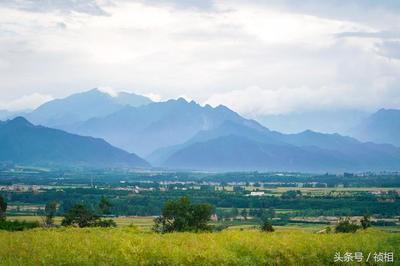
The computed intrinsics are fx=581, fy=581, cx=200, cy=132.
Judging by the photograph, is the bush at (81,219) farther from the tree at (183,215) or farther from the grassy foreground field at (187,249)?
the grassy foreground field at (187,249)

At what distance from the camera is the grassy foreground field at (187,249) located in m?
15.8

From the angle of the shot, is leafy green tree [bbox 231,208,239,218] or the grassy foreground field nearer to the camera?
the grassy foreground field

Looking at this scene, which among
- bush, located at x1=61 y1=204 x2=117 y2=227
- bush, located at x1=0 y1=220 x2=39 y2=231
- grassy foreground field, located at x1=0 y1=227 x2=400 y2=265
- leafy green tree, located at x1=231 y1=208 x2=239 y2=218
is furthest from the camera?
leafy green tree, located at x1=231 y1=208 x2=239 y2=218

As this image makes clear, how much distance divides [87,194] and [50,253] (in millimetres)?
107662

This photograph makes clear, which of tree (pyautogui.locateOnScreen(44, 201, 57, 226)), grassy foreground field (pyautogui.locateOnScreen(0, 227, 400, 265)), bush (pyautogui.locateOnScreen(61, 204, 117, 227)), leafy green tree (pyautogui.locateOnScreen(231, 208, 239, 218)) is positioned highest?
grassy foreground field (pyautogui.locateOnScreen(0, 227, 400, 265))

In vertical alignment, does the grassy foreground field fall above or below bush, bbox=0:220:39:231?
above

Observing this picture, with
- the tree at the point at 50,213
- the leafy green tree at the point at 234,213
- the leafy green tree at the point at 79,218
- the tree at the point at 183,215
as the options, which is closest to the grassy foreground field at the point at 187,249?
the tree at the point at 183,215

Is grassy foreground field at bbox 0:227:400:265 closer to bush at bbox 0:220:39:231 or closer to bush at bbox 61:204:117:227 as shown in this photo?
bush at bbox 0:220:39:231

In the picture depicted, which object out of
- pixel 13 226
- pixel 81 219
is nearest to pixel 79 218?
pixel 81 219

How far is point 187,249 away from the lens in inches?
684

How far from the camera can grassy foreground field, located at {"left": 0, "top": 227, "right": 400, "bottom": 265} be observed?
15828 mm

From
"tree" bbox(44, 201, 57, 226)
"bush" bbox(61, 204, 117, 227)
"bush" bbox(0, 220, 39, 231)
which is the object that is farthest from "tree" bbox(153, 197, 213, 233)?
"tree" bbox(44, 201, 57, 226)

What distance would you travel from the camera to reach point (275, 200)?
110375mm

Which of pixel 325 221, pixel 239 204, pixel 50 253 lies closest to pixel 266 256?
pixel 50 253
